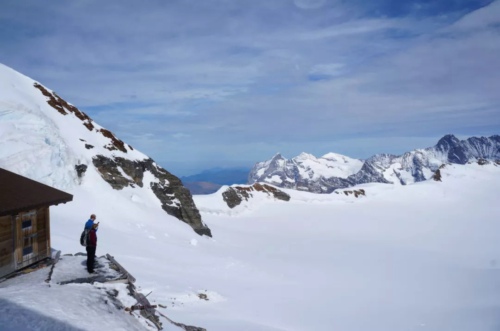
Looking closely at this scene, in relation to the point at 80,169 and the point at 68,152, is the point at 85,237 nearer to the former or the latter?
the point at 68,152

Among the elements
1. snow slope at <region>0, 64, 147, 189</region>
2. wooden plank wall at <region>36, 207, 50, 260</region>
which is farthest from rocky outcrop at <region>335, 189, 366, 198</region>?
wooden plank wall at <region>36, 207, 50, 260</region>

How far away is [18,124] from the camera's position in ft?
121

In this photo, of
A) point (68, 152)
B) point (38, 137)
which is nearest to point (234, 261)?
point (68, 152)

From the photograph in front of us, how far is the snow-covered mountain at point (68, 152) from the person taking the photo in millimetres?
35406

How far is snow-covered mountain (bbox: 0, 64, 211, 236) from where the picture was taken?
35.4 m

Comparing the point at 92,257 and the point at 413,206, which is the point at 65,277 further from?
the point at 413,206

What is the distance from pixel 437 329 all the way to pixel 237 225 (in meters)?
40.7

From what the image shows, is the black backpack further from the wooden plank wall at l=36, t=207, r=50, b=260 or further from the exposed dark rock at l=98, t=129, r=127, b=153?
the exposed dark rock at l=98, t=129, r=127, b=153

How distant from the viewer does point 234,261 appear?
3641cm

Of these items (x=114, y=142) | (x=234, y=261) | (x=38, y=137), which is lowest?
(x=234, y=261)

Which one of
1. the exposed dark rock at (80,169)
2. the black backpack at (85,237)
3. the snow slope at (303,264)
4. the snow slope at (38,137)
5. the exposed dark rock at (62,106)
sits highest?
the exposed dark rock at (62,106)

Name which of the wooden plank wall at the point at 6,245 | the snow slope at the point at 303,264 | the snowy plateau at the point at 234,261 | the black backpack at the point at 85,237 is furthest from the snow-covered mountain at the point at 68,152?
the black backpack at the point at 85,237

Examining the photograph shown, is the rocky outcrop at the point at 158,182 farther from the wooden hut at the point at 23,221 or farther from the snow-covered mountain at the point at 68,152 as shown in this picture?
the wooden hut at the point at 23,221

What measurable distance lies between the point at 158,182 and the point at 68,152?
12982 millimetres
